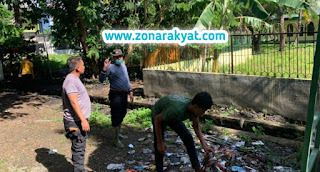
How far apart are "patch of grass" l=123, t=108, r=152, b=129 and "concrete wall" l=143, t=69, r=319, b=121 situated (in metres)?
1.17

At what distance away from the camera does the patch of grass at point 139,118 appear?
6616mm

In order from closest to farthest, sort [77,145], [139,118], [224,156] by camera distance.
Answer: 1. [77,145]
2. [224,156]
3. [139,118]

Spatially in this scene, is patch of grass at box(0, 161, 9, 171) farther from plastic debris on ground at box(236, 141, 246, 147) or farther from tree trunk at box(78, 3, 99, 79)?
tree trunk at box(78, 3, 99, 79)

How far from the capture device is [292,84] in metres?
6.16

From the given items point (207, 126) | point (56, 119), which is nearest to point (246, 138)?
point (207, 126)

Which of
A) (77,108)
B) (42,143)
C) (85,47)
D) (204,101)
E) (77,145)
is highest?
(85,47)

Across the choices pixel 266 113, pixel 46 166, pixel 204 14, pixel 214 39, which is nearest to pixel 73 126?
pixel 46 166

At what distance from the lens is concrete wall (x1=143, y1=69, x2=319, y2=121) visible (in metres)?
6.16

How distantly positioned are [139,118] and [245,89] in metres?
2.65

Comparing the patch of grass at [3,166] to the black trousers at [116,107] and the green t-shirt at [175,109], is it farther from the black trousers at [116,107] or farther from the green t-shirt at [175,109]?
the green t-shirt at [175,109]

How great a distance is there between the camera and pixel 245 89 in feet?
22.6

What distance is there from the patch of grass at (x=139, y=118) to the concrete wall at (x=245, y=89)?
1175mm

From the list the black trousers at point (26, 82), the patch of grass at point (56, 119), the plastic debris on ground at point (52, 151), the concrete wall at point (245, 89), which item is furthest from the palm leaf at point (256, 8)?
the black trousers at point (26, 82)

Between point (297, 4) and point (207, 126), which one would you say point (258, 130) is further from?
point (297, 4)
